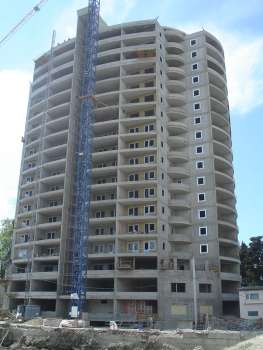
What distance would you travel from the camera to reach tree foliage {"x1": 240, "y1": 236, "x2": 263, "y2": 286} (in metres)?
88.6

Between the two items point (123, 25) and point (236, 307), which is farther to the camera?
point (123, 25)

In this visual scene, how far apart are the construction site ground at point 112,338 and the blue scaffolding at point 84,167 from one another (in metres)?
15.0

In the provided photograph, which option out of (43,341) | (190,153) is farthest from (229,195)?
(43,341)

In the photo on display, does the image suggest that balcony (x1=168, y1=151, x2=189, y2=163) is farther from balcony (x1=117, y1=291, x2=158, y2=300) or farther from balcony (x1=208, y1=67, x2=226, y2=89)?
balcony (x1=117, y1=291, x2=158, y2=300)

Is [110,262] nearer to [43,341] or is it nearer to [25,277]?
[25,277]

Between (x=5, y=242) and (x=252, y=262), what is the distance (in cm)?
5964

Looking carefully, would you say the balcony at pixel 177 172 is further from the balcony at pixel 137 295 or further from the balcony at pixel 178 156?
the balcony at pixel 137 295

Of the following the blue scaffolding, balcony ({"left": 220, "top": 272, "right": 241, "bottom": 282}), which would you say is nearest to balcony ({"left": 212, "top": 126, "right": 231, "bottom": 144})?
the blue scaffolding

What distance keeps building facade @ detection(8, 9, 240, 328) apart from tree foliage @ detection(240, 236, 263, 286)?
483 centimetres

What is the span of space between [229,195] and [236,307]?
2269cm

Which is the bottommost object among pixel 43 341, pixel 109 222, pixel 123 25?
pixel 43 341

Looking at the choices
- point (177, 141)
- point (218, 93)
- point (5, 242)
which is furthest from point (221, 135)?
point (5, 242)

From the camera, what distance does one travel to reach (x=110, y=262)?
83.5 meters

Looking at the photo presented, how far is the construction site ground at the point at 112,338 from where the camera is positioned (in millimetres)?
46344
